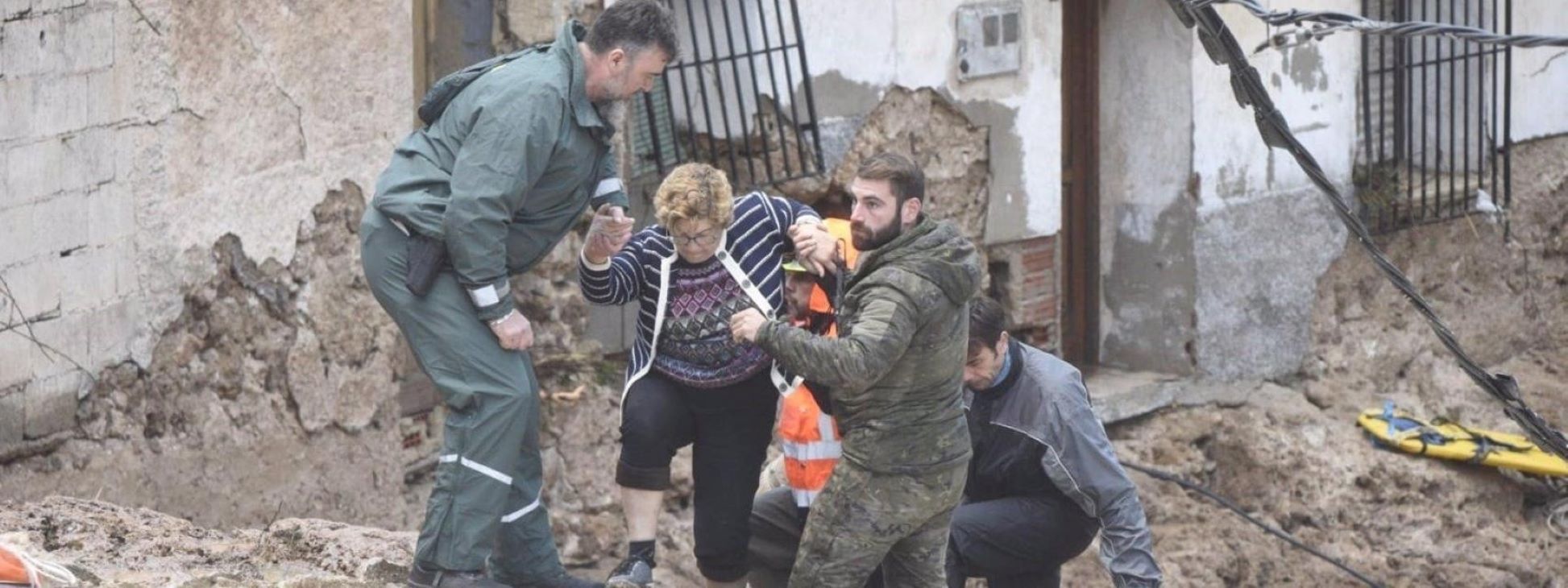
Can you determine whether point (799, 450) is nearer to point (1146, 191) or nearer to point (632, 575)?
point (632, 575)

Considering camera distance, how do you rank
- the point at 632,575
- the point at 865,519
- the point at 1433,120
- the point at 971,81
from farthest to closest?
the point at 1433,120, the point at 971,81, the point at 632,575, the point at 865,519

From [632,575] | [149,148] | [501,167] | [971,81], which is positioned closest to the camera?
[501,167]

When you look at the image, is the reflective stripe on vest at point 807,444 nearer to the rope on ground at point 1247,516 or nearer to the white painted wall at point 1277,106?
the rope on ground at point 1247,516

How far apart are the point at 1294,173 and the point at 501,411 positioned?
6567 millimetres

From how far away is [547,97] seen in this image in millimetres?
5605

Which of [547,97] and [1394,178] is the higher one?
[547,97]

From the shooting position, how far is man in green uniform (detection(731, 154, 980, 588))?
5551 millimetres

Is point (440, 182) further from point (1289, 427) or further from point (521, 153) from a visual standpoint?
point (1289, 427)

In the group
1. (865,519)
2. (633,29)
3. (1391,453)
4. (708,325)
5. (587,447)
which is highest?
(633,29)

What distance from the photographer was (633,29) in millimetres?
5656

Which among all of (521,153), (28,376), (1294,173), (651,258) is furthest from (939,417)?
(1294,173)

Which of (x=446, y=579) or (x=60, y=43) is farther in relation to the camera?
(x=60, y=43)

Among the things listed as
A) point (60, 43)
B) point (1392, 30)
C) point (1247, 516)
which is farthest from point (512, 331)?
point (1247, 516)

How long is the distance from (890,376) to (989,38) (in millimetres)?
4653
